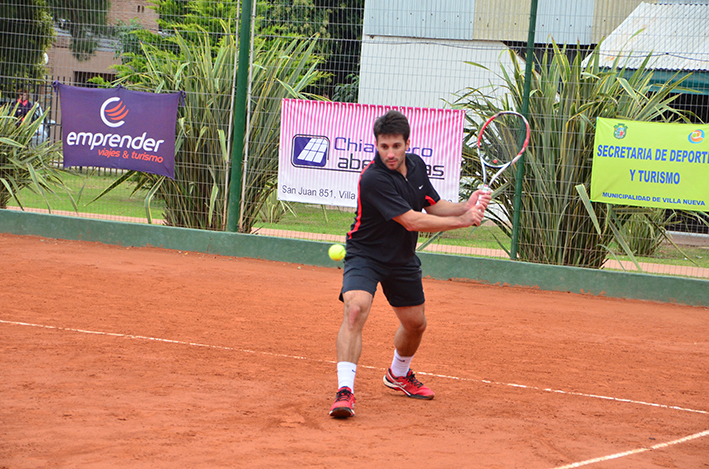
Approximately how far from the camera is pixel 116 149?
35.2 feet

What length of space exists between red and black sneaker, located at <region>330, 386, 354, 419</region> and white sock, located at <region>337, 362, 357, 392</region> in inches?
1.2

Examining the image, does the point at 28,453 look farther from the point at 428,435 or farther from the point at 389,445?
the point at 428,435

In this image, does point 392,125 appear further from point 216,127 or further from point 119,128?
point 119,128

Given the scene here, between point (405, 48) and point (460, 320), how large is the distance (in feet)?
18.1

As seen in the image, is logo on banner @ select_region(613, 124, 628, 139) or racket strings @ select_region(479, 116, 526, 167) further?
racket strings @ select_region(479, 116, 526, 167)

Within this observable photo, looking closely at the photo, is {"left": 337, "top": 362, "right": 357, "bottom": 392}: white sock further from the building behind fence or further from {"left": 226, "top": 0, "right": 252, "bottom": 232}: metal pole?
{"left": 226, "top": 0, "right": 252, "bottom": 232}: metal pole

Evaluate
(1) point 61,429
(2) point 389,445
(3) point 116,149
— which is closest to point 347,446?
(2) point 389,445

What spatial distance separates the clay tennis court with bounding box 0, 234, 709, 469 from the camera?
3.84m

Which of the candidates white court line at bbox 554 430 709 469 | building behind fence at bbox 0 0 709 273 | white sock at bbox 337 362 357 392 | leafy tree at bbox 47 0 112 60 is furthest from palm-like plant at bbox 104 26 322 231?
white court line at bbox 554 430 709 469

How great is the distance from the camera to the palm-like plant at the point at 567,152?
9.34 m

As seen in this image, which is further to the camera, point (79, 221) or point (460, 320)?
point (79, 221)

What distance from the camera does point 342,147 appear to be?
998 cm

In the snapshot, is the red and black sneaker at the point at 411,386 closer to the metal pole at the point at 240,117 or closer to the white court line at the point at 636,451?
the white court line at the point at 636,451

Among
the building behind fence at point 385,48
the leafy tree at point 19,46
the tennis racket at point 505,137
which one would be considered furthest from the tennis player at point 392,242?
the leafy tree at point 19,46
